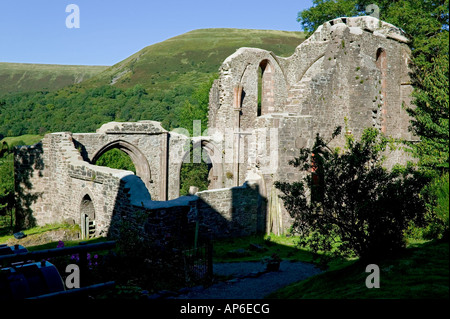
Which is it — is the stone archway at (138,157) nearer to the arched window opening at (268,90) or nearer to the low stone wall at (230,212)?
the arched window opening at (268,90)

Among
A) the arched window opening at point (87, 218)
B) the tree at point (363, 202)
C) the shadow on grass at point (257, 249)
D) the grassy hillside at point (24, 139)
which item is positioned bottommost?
the shadow on grass at point (257, 249)

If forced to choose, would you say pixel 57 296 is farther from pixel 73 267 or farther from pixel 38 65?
pixel 38 65

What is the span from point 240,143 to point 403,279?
52.0 ft

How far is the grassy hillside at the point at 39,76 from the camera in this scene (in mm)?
103188

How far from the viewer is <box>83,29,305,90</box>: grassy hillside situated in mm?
89375

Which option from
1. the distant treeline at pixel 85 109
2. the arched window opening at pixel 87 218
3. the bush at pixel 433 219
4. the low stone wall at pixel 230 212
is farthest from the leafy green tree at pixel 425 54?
the distant treeline at pixel 85 109

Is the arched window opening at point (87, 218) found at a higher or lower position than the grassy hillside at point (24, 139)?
lower

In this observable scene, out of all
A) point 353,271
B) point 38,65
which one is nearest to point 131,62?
point 38,65

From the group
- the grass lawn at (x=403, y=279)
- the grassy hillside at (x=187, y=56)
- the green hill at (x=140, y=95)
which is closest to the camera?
the grass lawn at (x=403, y=279)

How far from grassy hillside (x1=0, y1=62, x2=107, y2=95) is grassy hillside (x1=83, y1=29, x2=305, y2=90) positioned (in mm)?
11513

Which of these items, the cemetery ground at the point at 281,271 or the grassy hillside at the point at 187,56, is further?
the grassy hillside at the point at 187,56

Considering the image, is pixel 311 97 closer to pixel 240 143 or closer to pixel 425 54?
pixel 240 143

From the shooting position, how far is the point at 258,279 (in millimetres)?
9383

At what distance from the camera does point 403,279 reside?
4.75 metres
